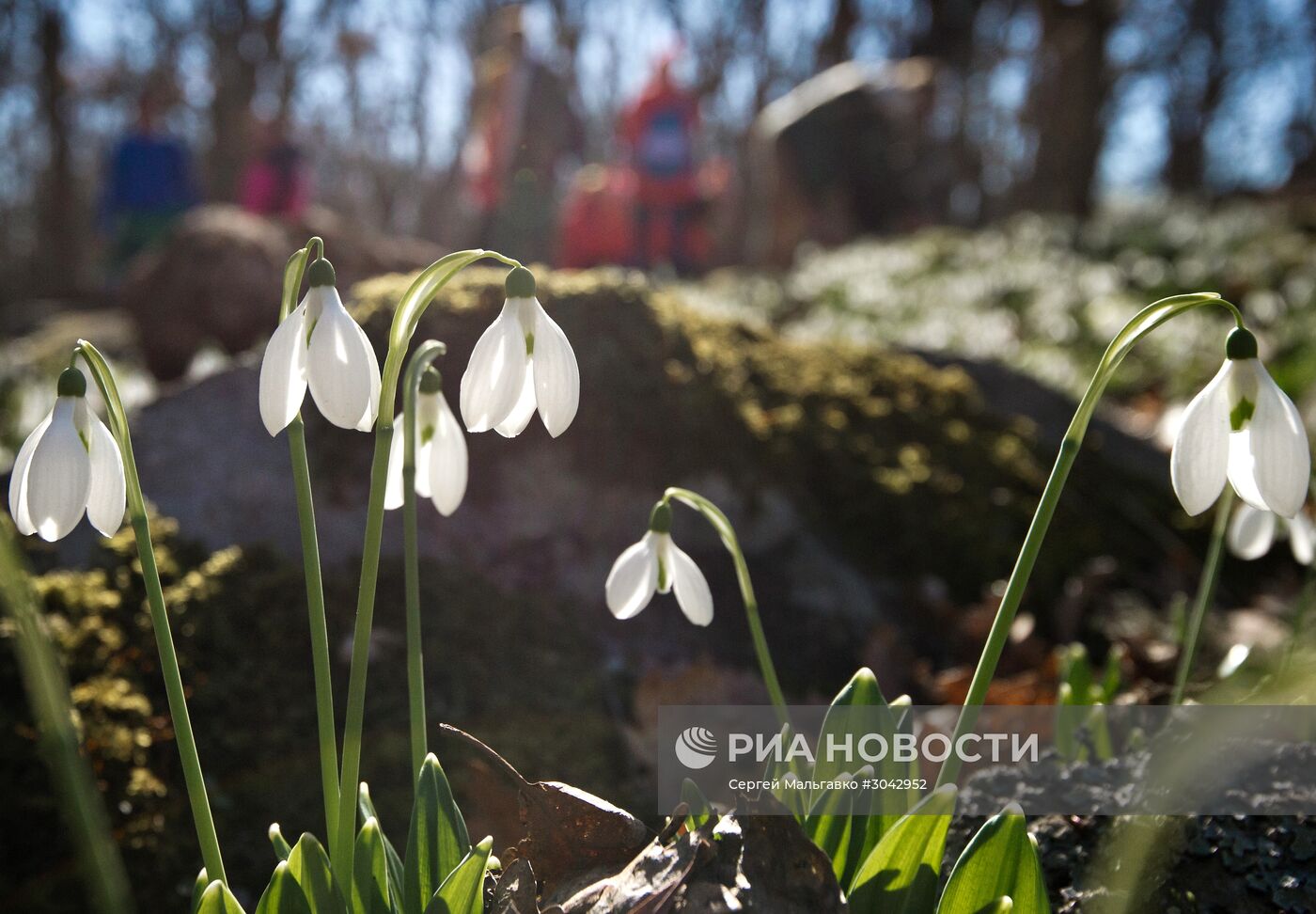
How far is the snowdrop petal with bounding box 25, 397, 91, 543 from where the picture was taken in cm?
97

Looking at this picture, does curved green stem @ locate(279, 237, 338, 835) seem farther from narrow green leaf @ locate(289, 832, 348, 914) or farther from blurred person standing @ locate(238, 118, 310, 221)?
blurred person standing @ locate(238, 118, 310, 221)

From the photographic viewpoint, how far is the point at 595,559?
251cm

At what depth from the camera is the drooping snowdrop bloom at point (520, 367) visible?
1.04m

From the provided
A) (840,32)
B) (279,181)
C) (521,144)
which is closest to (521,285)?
(521,144)

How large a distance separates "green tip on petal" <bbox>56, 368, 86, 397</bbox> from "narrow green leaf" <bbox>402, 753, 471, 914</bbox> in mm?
520

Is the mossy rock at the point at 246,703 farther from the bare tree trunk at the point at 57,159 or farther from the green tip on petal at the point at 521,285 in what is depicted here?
the bare tree trunk at the point at 57,159

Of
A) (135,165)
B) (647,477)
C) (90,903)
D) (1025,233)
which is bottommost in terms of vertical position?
(90,903)

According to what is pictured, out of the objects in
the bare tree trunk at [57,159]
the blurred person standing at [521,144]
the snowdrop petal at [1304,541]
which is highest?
the bare tree trunk at [57,159]

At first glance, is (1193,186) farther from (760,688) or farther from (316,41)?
(760,688)

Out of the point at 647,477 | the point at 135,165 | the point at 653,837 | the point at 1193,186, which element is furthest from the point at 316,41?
the point at 653,837

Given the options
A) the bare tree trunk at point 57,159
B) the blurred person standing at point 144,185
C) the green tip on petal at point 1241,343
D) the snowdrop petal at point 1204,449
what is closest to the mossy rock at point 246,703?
the snowdrop petal at point 1204,449

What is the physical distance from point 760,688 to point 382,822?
92 centimetres

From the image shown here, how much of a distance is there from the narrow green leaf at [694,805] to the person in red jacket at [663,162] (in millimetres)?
8353

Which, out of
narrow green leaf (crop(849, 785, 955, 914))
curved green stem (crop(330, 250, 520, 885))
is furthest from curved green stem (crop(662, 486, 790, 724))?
curved green stem (crop(330, 250, 520, 885))
